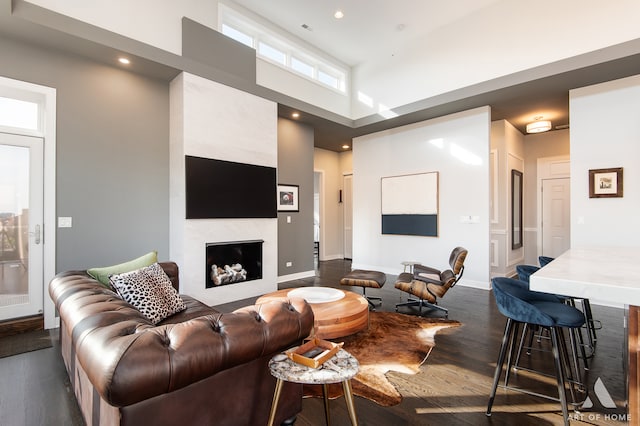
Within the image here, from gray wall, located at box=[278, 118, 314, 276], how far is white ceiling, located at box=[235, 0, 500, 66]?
1.68 meters

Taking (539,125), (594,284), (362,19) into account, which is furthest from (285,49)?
(594,284)

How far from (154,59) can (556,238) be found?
809 centimetres

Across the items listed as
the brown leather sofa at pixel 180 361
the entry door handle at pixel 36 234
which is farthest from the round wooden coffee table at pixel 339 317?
the entry door handle at pixel 36 234

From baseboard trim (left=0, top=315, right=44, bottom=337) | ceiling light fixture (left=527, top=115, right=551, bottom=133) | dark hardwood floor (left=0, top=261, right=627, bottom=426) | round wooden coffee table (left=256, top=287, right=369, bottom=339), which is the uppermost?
ceiling light fixture (left=527, top=115, right=551, bottom=133)

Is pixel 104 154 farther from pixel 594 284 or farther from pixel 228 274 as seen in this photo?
pixel 594 284

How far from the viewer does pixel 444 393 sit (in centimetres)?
215

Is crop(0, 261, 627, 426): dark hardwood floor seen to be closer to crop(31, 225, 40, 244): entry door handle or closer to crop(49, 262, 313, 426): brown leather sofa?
crop(49, 262, 313, 426): brown leather sofa

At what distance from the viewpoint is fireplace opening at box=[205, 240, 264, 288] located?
173 inches

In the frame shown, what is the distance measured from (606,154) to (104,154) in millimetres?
6790

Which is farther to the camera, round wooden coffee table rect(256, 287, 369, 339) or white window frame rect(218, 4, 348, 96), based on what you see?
white window frame rect(218, 4, 348, 96)

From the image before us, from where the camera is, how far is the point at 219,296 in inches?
174

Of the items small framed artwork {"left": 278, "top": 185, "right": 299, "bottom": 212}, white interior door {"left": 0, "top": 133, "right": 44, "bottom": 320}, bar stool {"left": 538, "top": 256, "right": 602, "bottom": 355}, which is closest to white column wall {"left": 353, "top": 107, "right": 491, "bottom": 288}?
small framed artwork {"left": 278, "top": 185, "right": 299, "bottom": 212}

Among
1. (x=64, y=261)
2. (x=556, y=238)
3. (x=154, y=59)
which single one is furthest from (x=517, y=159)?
(x=64, y=261)

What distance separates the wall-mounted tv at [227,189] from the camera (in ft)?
13.6
